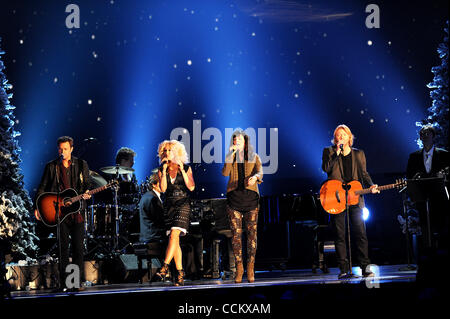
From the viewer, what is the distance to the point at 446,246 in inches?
170

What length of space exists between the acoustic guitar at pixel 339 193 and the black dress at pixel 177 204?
1606 mm

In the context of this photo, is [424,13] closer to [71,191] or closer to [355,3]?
[355,3]

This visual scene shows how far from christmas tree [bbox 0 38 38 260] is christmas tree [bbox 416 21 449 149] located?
23.6 ft

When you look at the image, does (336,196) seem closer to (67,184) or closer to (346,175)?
(346,175)

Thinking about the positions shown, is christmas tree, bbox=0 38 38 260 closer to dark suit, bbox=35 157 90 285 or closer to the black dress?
dark suit, bbox=35 157 90 285

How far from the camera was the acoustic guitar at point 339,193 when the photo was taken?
6.38 m

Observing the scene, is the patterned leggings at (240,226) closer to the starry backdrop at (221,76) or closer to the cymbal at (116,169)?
the cymbal at (116,169)

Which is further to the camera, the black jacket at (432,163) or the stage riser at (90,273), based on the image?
the stage riser at (90,273)

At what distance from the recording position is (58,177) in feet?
21.4

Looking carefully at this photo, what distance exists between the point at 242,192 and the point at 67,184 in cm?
203

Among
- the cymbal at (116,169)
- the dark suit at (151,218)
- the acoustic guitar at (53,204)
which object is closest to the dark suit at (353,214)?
the dark suit at (151,218)

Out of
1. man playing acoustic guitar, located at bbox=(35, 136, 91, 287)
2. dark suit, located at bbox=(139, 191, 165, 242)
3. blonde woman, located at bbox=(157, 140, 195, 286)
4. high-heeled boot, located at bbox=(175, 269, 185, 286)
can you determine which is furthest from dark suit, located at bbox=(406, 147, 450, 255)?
man playing acoustic guitar, located at bbox=(35, 136, 91, 287)

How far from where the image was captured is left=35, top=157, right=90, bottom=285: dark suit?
6.41m
